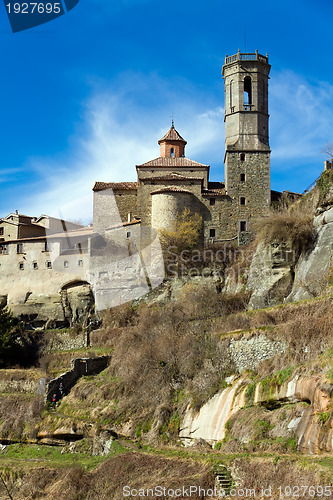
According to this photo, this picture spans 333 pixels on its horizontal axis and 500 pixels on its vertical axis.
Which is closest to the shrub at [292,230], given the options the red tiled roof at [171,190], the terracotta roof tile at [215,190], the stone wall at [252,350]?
the stone wall at [252,350]

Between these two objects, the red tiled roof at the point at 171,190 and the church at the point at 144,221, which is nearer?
the church at the point at 144,221

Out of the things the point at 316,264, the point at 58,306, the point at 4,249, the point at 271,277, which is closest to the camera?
the point at 316,264

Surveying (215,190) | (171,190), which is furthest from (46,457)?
(215,190)

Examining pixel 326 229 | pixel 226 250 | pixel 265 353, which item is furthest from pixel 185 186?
pixel 265 353

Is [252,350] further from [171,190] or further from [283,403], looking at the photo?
[171,190]

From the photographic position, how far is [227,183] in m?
46.0

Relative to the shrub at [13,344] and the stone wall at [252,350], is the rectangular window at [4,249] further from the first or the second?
the stone wall at [252,350]

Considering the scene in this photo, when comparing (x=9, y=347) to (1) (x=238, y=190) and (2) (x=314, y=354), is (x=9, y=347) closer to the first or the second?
(1) (x=238, y=190)

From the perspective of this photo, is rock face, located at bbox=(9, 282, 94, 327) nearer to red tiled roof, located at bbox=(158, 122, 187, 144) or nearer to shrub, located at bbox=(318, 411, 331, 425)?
red tiled roof, located at bbox=(158, 122, 187, 144)

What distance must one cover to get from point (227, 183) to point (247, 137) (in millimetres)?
4266

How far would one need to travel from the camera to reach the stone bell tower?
45469mm

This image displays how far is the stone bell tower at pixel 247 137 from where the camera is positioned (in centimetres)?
4547

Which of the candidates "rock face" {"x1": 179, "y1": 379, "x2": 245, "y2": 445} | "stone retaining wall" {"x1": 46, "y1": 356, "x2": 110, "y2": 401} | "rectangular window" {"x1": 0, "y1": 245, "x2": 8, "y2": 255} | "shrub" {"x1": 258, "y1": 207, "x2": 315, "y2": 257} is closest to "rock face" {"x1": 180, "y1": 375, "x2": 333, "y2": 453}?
"rock face" {"x1": 179, "y1": 379, "x2": 245, "y2": 445}

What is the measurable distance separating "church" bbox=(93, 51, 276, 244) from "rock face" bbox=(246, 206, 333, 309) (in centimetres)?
868
